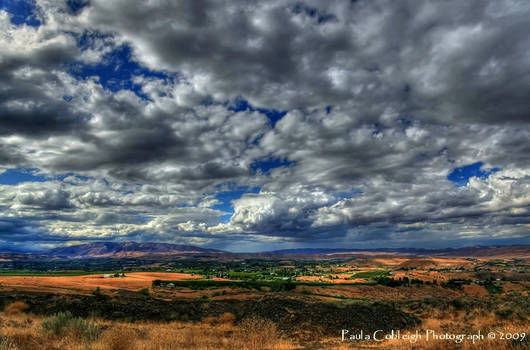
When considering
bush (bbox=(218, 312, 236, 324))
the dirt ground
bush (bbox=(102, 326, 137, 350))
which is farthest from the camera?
the dirt ground

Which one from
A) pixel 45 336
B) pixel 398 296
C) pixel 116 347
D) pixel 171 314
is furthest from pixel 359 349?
pixel 398 296

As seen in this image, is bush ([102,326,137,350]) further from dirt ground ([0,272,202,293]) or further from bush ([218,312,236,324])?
dirt ground ([0,272,202,293])

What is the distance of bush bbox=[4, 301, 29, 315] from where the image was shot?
98.8 feet

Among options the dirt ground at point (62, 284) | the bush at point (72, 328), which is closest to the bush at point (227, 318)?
the bush at point (72, 328)

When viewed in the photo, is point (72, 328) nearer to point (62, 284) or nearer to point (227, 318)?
point (227, 318)

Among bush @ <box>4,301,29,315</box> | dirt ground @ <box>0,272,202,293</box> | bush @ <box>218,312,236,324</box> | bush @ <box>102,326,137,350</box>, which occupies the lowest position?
dirt ground @ <box>0,272,202,293</box>

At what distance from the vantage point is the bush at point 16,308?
3012cm

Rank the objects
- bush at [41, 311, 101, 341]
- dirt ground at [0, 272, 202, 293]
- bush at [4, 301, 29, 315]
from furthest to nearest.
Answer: dirt ground at [0, 272, 202, 293] < bush at [4, 301, 29, 315] < bush at [41, 311, 101, 341]

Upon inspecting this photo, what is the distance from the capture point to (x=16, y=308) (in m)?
31.4

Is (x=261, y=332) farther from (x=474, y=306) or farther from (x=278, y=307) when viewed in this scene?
(x=474, y=306)

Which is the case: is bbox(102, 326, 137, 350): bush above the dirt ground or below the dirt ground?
above

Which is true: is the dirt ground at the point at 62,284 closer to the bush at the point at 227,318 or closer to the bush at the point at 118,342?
the bush at the point at 227,318

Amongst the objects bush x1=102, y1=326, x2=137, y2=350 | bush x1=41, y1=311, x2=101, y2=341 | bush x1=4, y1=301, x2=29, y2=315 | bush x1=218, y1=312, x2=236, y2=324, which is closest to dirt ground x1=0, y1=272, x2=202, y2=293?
bush x1=4, y1=301, x2=29, y2=315

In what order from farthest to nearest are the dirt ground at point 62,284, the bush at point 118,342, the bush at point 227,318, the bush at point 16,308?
the dirt ground at point 62,284
the bush at point 16,308
the bush at point 227,318
the bush at point 118,342
